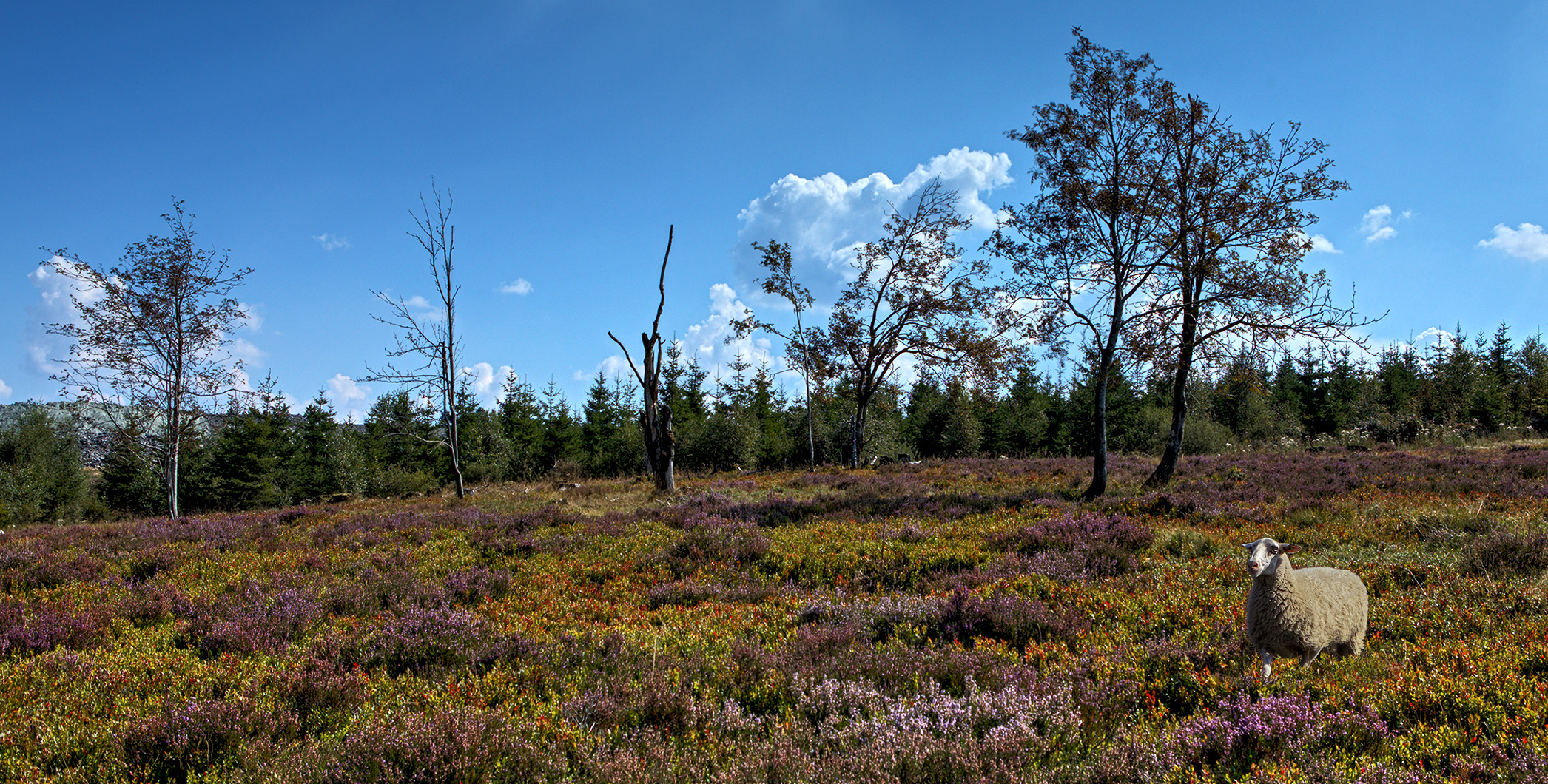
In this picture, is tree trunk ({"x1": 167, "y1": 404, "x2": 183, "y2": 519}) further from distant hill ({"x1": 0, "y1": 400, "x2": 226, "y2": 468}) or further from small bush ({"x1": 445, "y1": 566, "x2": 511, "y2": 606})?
small bush ({"x1": 445, "y1": 566, "x2": 511, "y2": 606})

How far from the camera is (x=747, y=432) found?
121ft

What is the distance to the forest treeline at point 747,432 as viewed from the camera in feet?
111

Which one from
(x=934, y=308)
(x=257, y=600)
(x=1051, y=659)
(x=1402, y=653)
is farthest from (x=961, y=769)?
(x=934, y=308)

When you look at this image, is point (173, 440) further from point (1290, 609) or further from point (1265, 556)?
point (1290, 609)

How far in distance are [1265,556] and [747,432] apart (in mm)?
33163

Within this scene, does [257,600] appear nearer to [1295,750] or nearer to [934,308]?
[1295,750]

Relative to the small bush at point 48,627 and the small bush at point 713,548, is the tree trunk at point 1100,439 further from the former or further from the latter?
the small bush at point 48,627

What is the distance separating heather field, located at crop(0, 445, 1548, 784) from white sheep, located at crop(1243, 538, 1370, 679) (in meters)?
0.20

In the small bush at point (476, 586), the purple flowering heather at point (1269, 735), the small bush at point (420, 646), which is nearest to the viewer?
the purple flowering heather at point (1269, 735)

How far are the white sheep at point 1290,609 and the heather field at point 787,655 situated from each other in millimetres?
203

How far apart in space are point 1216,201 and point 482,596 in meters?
16.3

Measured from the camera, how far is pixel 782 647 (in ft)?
17.3

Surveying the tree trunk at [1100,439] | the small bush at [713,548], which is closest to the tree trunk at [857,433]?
the tree trunk at [1100,439]

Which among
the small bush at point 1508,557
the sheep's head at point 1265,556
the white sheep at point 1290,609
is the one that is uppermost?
the sheep's head at point 1265,556
